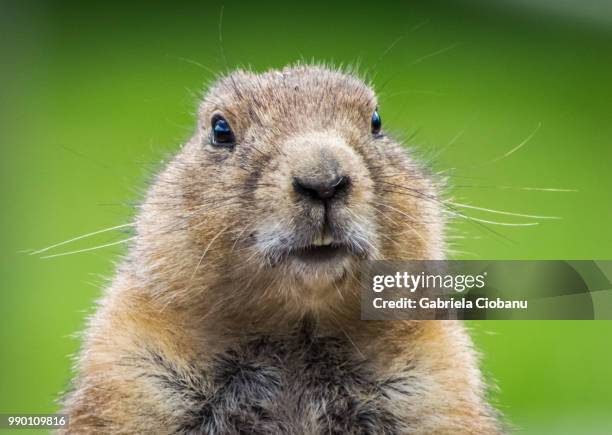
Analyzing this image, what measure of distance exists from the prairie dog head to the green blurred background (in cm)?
21

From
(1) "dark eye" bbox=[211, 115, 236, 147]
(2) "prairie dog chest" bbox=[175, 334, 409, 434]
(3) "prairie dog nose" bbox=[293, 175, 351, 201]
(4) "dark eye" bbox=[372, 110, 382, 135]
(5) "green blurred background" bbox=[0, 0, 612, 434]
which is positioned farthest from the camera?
(5) "green blurred background" bbox=[0, 0, 612, 434]

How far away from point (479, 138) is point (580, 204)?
0.40m

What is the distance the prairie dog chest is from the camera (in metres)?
2.51

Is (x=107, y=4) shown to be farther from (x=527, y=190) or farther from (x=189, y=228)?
(x=527, y=190)

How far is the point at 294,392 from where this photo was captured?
2545 millimetres

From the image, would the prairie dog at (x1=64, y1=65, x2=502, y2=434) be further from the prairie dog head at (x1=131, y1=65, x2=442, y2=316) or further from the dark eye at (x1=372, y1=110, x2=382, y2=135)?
the dark eye at (x1=372, y1=110, x2=382, y2=135)

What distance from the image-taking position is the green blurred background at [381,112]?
304cm

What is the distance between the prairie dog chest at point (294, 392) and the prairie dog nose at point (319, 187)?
1.47ft

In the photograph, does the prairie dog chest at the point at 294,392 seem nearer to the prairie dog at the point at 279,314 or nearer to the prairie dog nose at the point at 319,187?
the prairie dog at the point at 279,314

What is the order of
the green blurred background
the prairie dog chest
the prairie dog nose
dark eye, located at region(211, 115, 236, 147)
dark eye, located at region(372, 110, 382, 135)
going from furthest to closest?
the green blurred background
dark eye, located at region(372, 110, 382, 135)
dark eye, located at region(211, 115, 236, 147)
the prairie dog chest
the prairie dog nose

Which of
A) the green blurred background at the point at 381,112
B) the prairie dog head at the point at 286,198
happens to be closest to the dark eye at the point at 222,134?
the prairie dog head at the point at 286,198

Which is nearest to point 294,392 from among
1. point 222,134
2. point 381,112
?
Answer: point 222,134

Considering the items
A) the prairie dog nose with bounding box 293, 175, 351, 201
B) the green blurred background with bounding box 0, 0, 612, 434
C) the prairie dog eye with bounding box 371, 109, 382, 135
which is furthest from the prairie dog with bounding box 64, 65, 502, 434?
the green blurred background with bounding box 0, 0, 612, 434

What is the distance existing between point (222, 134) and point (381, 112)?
0.63 meters
